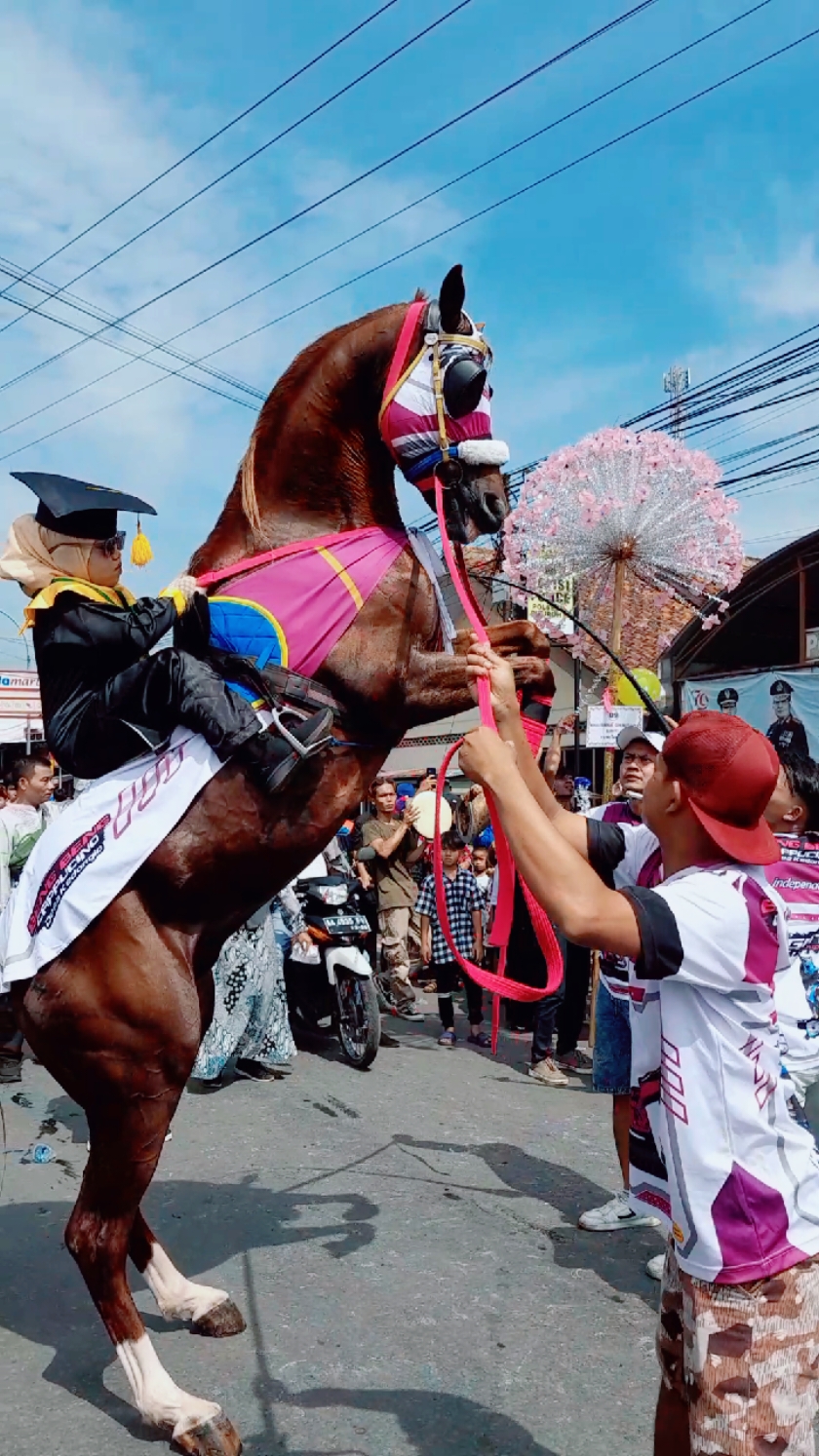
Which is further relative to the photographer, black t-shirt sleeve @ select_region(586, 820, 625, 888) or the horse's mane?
the horse's mane

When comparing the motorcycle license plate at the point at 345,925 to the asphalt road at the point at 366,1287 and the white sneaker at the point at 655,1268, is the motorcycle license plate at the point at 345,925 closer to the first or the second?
the asphalt road at the point at 366,1287

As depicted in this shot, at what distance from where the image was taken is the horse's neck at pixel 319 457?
9.75ft

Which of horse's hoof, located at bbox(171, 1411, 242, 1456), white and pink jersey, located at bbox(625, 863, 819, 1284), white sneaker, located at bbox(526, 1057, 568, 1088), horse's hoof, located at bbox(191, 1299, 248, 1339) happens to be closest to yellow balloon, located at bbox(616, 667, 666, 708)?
white sneaker, located at bbox(526, 1057, 568, 1088)

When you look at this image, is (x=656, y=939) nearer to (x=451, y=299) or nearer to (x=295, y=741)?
(x=295, y=741)

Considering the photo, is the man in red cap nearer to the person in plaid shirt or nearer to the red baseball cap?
the red baseball cap

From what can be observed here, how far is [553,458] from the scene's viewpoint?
6020mm

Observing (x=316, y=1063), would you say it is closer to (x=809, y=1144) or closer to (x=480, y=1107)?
(x=480, y=1107)

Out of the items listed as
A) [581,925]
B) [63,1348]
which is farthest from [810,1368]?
[63,1348]

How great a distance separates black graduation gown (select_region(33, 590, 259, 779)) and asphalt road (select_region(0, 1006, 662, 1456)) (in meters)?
1.78

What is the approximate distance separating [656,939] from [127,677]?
1.62 metres

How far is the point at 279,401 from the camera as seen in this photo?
305 cm

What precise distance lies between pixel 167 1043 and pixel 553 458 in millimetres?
4153

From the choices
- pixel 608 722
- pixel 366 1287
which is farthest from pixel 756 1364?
pixel 608 722

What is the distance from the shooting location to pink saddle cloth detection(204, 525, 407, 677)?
112 inches
